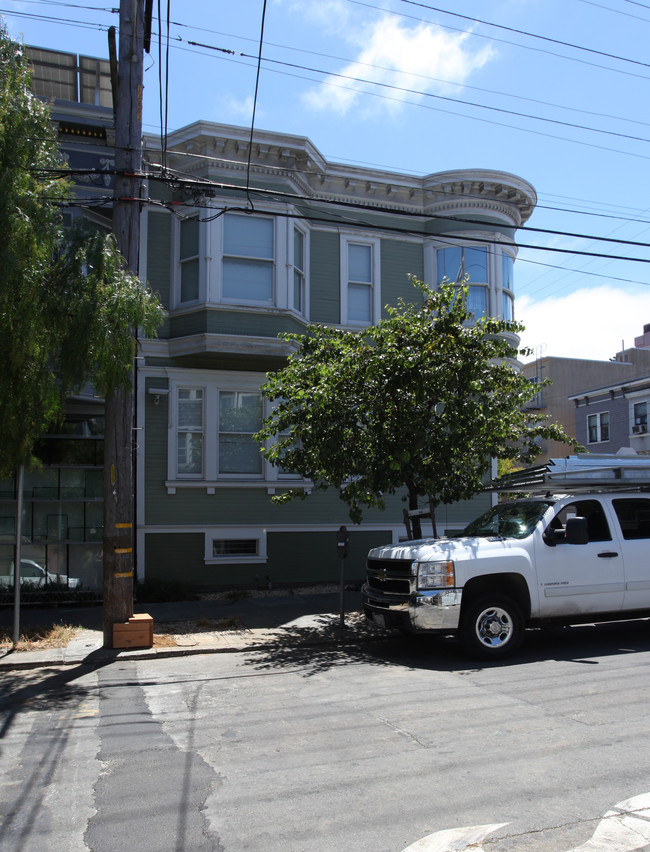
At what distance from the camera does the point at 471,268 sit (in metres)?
17.0

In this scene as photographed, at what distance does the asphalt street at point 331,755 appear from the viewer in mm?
4164

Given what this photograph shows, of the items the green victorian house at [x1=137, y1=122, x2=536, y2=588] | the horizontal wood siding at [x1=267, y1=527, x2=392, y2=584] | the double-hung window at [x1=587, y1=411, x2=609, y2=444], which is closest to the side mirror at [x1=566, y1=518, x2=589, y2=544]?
the green victorian house at [x1=137, y1=122, x2=536, y2=588]

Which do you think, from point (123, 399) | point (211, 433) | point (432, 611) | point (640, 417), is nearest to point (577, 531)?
point (432, 611)

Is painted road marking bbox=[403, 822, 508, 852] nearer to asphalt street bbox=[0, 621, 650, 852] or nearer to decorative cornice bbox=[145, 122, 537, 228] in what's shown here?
asphalt street bbox=[0, 621, 650, 852]

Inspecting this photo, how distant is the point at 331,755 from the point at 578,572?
187 inches

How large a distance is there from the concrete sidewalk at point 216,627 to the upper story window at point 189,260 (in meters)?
6.13

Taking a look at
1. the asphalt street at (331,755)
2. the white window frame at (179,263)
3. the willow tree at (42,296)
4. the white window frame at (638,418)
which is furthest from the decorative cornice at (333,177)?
the white window frame at (638,418)

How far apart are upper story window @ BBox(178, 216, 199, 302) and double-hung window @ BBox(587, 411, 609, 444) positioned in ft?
101

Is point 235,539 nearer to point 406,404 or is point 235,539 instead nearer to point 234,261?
point 234,261

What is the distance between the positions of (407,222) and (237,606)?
31.2ft

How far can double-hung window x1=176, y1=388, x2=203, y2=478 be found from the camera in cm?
1495

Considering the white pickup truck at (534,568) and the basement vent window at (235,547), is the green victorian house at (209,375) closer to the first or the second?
the basement vent window at (235,547)

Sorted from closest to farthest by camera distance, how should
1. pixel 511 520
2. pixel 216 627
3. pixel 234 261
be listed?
pixel 511 520, pixel 216 627, pixel 234 261

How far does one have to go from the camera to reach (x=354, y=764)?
525 centimetres
